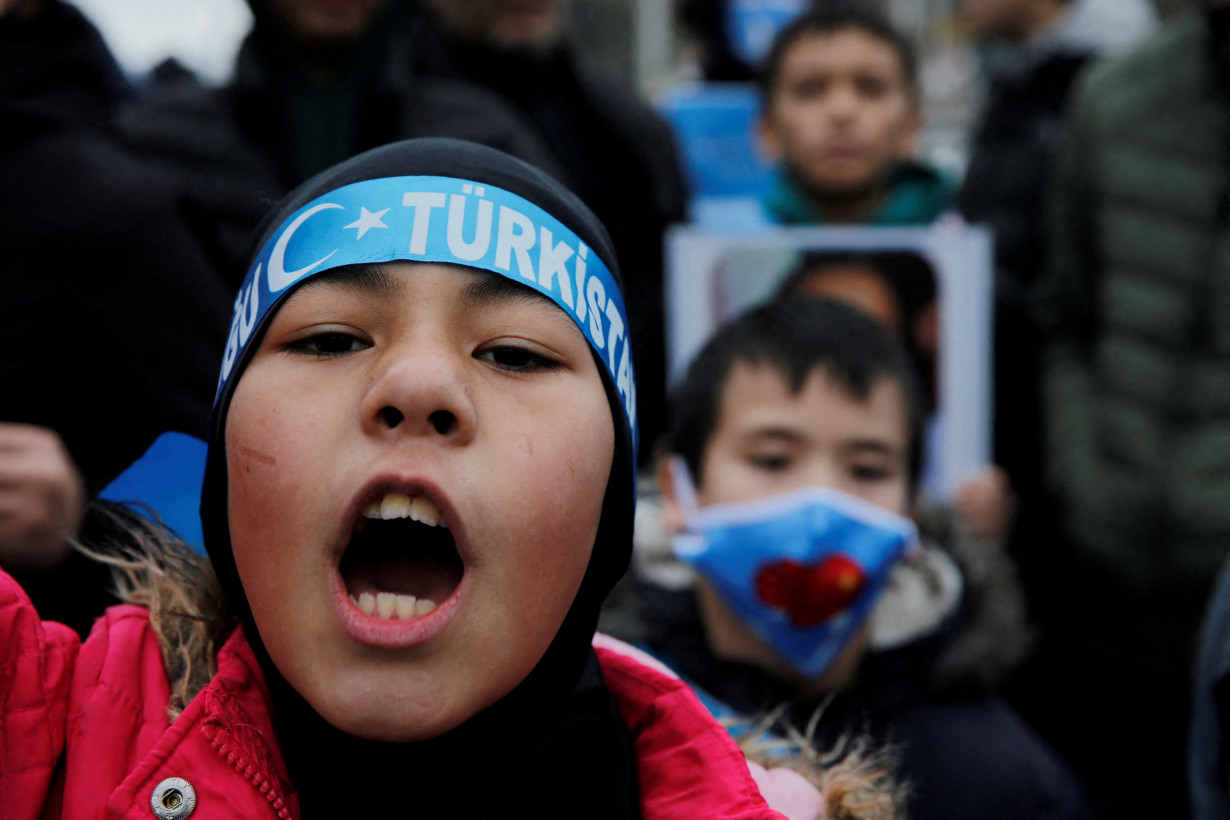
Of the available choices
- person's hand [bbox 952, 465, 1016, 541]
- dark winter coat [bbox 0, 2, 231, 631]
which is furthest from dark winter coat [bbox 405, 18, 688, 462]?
dark winter coat [bbox 0, 2, 231, 631]

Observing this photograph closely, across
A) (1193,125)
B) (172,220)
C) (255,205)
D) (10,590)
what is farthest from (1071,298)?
(10,590)

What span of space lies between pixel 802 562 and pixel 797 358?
0.48 meters

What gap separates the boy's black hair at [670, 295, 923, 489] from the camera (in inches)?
103

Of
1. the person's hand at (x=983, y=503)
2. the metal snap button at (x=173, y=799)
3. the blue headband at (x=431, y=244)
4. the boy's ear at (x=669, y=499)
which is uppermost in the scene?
the blue headband at (x=431, y=244)

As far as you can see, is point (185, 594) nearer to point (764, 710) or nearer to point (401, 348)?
point (401, 348)

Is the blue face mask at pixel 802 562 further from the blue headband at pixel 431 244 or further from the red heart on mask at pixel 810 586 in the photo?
the blue headband at pixel 431 244

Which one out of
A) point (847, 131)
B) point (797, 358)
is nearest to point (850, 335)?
point (797, 358)

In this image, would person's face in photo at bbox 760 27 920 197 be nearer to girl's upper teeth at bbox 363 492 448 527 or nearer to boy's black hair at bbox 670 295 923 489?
boy's black hair at bbox 670 295 923 489

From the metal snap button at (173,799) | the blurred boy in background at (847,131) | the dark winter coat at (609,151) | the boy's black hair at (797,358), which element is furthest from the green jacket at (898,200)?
the metal snap button at (173,799)

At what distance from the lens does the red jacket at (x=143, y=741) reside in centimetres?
133

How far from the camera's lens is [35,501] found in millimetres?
1623

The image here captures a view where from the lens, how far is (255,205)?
246cm

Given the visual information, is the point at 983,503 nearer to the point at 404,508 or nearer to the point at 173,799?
the point at 404,508

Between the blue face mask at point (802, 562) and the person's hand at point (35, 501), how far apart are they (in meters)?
1.19
